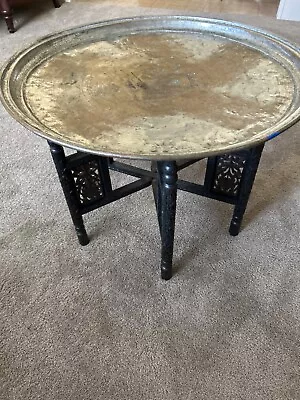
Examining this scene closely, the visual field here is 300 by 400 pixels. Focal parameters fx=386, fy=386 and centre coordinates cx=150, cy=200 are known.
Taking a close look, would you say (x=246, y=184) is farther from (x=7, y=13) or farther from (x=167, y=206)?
(x=7, y=13)

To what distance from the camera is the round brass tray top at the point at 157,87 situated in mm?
916

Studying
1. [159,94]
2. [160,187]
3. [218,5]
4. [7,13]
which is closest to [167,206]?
[160,187]

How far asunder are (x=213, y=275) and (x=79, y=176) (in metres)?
0.56

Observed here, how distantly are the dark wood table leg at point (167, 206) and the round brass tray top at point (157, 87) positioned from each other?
98 millimetres

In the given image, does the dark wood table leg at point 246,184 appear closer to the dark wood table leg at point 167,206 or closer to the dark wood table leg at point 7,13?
the dark wood table leg at point 167,206

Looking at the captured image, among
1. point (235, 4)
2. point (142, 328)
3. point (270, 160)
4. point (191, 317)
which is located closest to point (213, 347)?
point (191, 317)

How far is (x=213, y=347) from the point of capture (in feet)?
3.73

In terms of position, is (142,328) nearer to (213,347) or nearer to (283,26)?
(213,347)

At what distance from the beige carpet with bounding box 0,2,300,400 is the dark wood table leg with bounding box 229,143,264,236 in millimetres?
64

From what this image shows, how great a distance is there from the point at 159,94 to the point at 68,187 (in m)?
0.41

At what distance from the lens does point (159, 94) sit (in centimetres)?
109

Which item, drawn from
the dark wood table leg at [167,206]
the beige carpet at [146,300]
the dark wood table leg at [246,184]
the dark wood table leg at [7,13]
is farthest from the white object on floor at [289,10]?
the dark wood table leg at [167,206]

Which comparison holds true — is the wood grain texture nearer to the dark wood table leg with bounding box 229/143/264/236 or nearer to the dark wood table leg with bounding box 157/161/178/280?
the dark wood table leg with bounding box 229/143/264/236

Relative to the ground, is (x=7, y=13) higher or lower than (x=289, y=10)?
higher
